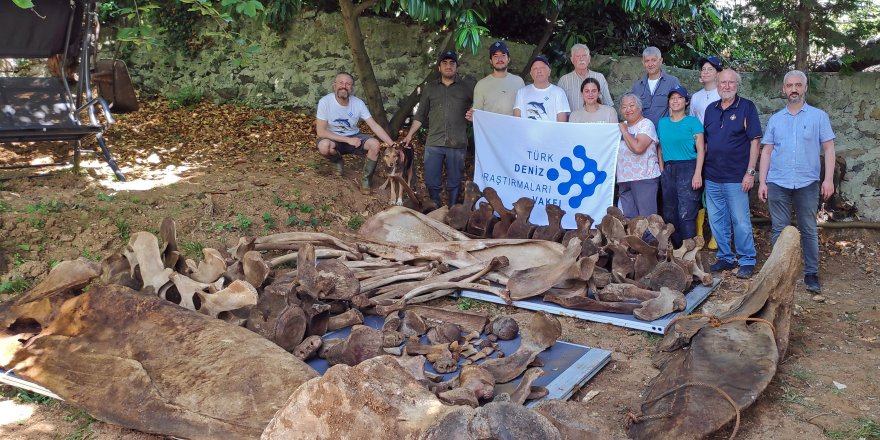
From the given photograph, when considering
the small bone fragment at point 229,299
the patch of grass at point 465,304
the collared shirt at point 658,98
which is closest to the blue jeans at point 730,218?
the collared shirt at point 658,98

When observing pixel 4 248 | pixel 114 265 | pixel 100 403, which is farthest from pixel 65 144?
pixel 100 403

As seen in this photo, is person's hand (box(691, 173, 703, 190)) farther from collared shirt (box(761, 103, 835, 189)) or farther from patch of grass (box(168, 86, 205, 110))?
patch of grass (box(168, 86, 205, 110))

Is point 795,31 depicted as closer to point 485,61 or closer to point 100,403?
point 485,61

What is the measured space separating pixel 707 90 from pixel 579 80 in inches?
47.6

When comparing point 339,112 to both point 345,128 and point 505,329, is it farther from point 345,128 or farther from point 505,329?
point 505,329

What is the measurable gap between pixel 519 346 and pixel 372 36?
651 centimetres

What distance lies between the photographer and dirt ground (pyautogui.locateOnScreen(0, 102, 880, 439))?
366cm

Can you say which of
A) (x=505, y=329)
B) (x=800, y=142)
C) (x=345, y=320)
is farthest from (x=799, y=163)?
(x=345, y=320)

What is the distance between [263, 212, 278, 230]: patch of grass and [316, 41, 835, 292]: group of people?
3.83 feet

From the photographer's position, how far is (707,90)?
661cm

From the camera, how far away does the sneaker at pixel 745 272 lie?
6137 mm

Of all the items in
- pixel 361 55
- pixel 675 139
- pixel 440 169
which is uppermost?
pixel 361 55

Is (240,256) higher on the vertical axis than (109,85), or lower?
lower

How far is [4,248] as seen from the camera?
5.57 m
